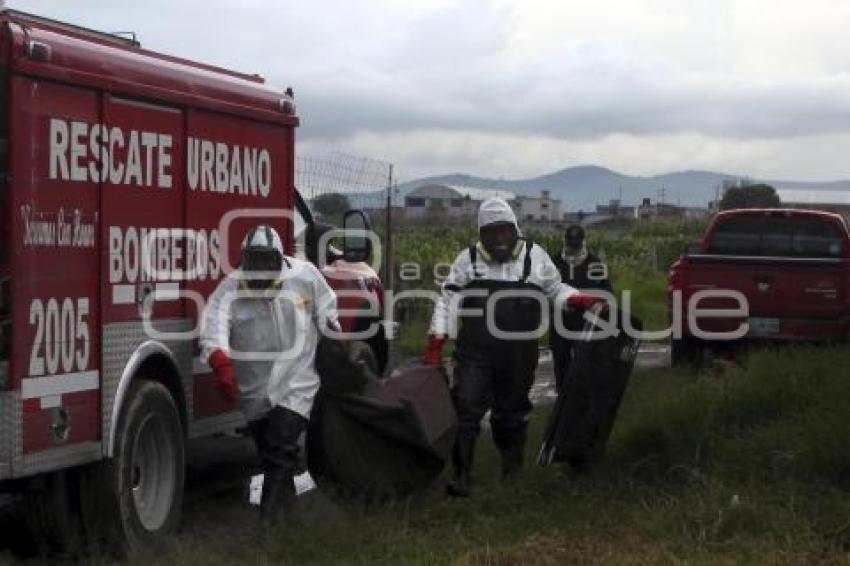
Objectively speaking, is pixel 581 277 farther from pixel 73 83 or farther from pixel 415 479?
pixel 73 83

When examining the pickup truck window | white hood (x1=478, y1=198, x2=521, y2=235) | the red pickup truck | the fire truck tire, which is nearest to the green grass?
the fire truck tire

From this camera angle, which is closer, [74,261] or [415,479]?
[74,261]

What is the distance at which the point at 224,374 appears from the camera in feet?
25.3

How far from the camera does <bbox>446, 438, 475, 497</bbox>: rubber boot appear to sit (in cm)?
878

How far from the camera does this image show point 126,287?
7.63 meters

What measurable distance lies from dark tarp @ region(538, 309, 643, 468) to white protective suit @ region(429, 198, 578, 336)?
1.89 ft

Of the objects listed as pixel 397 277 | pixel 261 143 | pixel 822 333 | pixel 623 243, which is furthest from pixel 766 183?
pixel 261 143

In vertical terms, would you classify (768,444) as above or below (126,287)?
below

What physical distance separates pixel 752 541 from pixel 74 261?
3588 mm

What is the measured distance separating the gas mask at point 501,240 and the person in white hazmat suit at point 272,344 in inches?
52.3

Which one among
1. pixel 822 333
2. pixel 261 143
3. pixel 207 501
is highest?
pixel 261 143

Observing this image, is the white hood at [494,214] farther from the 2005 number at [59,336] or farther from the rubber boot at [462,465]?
the 2005 number at [59,336]

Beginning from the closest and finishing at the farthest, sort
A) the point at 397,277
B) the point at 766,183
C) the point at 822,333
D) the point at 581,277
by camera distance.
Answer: the point at 581,277, the point at 822,333, the point at 397,277, the point at 766,183

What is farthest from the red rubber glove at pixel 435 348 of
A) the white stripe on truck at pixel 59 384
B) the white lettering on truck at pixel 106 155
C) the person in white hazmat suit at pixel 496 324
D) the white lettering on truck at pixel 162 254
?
the white stripe on truck at pixel 59 384
